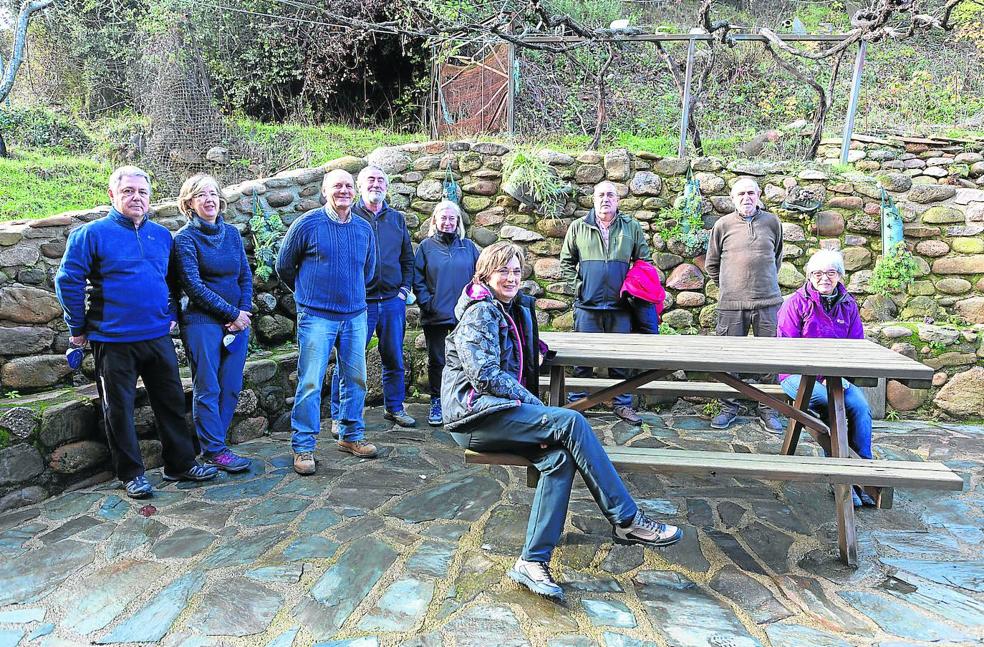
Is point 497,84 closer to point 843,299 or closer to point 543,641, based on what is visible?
point 843,299

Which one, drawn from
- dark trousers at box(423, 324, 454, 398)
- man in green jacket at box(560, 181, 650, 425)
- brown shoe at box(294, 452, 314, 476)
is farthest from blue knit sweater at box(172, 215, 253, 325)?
man in green jacket at box(560, 181, 650, 425)

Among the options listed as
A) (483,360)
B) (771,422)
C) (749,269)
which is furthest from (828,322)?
(483,360)

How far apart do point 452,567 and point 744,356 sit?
168 centimetres

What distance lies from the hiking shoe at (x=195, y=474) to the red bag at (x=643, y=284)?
294 centimetres

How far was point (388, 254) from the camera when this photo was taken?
436cm

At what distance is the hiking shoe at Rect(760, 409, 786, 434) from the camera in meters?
4.66

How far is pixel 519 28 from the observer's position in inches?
313

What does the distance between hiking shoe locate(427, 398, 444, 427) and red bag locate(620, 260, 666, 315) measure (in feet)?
5.22

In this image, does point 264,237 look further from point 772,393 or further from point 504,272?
point 772,393

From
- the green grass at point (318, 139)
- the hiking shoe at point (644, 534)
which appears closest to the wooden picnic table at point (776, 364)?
the hiking shoe at point (644, 534)

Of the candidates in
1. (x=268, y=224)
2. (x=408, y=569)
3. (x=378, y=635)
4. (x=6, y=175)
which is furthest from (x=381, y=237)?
(x=6, y=175)

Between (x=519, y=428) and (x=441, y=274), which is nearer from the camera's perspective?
(x=519, y=428)

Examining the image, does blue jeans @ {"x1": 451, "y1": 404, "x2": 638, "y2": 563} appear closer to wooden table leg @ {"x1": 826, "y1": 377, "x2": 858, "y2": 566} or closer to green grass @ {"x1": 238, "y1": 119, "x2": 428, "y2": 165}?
wooden table leg @ {"x1": 826, "y1": 377, "x2": 858, "y2": 566}

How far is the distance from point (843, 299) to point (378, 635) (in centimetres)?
307
